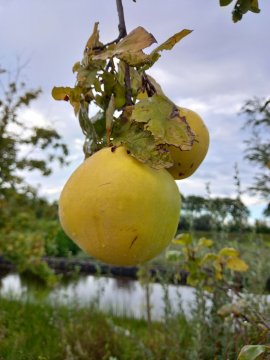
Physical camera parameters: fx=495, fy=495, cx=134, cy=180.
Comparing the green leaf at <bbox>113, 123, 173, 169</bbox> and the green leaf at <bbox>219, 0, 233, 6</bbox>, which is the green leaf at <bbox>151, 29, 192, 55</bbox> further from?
the green leaf at <bbox>219, 0, 233, 6</bbox>

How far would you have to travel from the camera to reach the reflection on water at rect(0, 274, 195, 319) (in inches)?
147

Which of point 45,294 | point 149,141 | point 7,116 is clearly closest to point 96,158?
point 149,141

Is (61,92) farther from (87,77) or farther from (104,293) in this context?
(104,293)

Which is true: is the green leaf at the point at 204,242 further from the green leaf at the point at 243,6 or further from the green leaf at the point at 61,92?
the green leaf at the point at 61,92

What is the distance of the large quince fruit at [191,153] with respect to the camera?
60 cm

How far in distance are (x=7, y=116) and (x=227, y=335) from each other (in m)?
4.25

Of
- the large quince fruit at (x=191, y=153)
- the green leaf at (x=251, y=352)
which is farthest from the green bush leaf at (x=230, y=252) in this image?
the large quince fruit at (x=191, y=153)

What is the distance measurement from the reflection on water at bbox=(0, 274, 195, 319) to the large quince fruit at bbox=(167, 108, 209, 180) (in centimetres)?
258

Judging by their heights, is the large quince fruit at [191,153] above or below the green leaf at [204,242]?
above

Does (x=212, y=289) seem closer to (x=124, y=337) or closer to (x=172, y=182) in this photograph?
(x=124, y=337)

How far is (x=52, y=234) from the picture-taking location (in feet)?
20.2

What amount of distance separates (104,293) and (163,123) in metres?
4.17

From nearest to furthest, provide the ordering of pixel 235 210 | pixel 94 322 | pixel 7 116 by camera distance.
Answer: pixel 235 210 → pixel 94 322 → pixel 7 116

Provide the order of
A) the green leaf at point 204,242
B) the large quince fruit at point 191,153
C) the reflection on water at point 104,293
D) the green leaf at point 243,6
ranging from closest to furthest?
the large quince fruit at point 191,153 → the green leaf at point 243,6 → the green leaf at point 204,242 → the reflection on water at point 104,293
